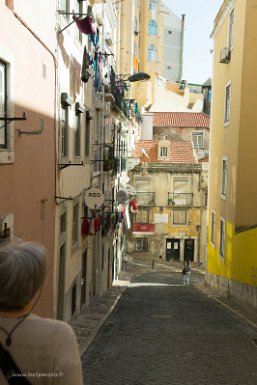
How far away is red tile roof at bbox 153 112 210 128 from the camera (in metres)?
46.8

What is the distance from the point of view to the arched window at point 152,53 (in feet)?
189

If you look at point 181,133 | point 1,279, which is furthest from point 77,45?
point 181,133

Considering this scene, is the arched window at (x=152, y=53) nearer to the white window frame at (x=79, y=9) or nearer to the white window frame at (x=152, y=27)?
the white window frame at (x=152, y=27)

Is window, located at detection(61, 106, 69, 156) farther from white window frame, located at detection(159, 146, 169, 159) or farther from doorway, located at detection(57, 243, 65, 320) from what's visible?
white window frame, located at detection(159, 146, 169, 159)

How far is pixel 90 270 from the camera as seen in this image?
1684 cm

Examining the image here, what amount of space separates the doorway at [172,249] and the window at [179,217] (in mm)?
1614

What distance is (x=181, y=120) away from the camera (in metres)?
47.7

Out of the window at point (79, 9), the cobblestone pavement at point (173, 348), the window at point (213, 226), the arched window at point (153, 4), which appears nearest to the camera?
the cobblestone pavement at point (173, 348)

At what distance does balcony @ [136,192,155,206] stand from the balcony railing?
55.7 inches

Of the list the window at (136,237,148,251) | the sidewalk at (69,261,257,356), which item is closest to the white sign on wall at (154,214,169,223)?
the window at (136,237,148,251)

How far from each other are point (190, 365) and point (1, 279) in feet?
21.9

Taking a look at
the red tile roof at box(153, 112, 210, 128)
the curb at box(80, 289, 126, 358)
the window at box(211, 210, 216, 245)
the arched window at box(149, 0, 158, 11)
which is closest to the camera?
the curb at box(80, 289, 126, 358)

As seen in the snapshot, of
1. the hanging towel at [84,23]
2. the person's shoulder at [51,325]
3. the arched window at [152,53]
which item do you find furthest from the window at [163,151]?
the person's shoulder at [51,325]

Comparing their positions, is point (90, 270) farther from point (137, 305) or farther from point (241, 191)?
point (241, 191)
